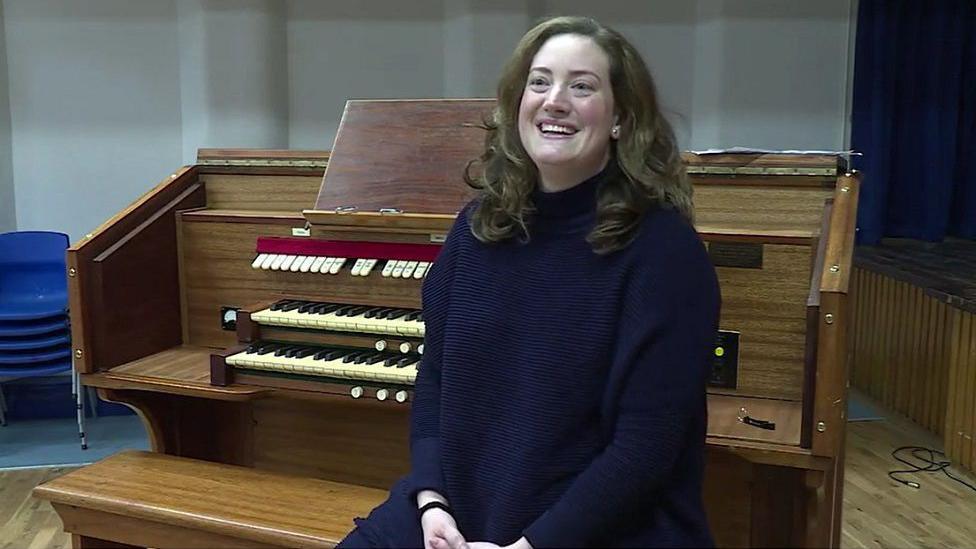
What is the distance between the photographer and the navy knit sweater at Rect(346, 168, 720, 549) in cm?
121

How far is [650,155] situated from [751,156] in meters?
0.55

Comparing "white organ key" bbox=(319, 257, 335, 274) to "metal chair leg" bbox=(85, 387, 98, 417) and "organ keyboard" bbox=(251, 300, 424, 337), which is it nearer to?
"organ keyboard" bbox=(251, 300, 424, 337)

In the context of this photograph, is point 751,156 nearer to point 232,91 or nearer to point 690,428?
point 690,428

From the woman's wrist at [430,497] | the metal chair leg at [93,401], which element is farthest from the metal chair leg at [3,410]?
the woman's wrist at [430,497]

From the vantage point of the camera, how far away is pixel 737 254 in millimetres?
1716

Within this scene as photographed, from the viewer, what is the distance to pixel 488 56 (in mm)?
4266

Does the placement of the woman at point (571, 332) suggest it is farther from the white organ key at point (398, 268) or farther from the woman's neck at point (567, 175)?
the white organ key at point (398, 268)

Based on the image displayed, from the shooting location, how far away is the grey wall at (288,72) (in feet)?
13.3

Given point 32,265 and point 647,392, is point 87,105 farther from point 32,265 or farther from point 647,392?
point 647,392

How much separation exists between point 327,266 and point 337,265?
2cm

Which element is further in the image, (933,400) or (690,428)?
(933,400)

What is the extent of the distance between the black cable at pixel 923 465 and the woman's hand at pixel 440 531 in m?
2.47

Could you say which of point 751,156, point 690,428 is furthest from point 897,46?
point 690,428

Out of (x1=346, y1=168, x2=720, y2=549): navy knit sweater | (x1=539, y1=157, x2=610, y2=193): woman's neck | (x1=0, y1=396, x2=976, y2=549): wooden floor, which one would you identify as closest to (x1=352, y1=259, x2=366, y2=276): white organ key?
(x1=346, y1=168, x2=720, y2=549): navy knit sweater
